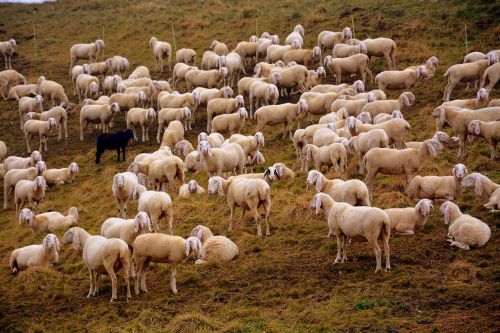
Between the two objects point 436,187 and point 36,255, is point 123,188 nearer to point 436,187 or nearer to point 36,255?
point 36,255

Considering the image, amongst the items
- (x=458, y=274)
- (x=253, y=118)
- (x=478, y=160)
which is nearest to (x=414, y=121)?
(x=478, y=160)

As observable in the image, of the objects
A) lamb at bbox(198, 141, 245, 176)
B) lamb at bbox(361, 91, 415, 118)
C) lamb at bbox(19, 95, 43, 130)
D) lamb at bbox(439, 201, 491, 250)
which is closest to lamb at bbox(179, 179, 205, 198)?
lamb at bbox(198, 141, 245, 176)

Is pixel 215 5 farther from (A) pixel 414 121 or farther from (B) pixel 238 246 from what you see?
(B) pixel 238 246

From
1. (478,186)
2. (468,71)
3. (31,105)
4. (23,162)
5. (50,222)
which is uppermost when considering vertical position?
(468,71)

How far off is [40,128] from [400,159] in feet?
53.1

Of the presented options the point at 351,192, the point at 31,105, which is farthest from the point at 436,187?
the point at 31,105

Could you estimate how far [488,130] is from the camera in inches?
766

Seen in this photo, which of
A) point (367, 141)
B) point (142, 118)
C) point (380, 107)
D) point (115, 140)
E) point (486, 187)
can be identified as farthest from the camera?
point (142, 118)

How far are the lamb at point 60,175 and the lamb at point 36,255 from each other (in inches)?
287

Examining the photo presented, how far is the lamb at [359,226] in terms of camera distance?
1394 cm

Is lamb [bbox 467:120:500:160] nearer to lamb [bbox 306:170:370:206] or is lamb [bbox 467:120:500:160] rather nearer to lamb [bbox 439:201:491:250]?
lamb [bbox 306:170:370:206]

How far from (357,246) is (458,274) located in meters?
2.88

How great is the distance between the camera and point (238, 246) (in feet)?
55.4

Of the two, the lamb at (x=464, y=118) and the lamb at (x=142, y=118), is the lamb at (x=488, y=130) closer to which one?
the lamb at (x=464, y=118)
